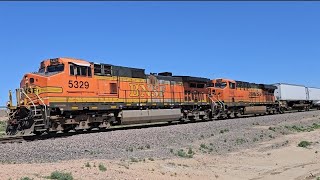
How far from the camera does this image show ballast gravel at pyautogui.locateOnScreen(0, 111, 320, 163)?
12.4 meters

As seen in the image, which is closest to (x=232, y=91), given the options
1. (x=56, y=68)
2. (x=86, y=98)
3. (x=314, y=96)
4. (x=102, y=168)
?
(x=86, y=98)

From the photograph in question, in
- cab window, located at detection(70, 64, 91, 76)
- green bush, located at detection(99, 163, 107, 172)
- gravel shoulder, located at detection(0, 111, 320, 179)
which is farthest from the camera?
cab window, located at detection(70, 64, 91, 76)

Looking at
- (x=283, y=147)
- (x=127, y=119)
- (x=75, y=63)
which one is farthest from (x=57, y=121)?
(x=283, y=147)

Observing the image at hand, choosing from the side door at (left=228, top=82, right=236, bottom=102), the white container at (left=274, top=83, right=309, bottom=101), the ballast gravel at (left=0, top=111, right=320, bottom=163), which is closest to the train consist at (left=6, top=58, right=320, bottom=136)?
the side door at (left=228, top=82, right=236, bottom=102)

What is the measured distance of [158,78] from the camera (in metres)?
26.4

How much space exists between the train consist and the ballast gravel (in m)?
1.98

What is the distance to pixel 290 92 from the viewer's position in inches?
2014

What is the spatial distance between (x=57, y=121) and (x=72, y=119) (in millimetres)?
940

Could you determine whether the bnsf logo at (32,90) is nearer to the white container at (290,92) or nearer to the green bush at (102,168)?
the green bush at (102,168)

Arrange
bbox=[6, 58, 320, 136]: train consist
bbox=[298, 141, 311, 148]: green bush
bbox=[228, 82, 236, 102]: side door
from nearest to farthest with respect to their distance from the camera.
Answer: bbox=[6, 58, 320, 136]: train consist → bbox=[298, 141, 311, 148]: green bush → bbox=[228, 82, 236, 102]: side door

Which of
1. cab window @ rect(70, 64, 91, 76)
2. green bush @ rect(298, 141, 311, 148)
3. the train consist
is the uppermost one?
cab window @ rect(70, 64, 91, 76)

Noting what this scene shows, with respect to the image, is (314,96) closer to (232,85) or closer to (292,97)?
(292,97)

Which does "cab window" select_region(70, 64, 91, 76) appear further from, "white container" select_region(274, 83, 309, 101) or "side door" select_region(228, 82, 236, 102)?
"white container" select_region(274, 83, 309, 101)

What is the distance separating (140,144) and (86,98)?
17.0ft
